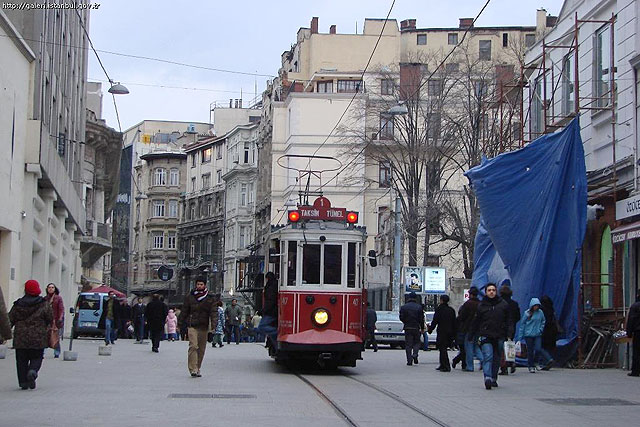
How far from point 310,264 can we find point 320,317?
1.01 metres

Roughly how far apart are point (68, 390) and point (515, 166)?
12330 millimetres

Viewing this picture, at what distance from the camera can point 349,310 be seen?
65.1ft

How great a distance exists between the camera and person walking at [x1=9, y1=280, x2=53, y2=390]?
14891 millimetres

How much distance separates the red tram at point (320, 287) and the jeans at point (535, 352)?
3836mm

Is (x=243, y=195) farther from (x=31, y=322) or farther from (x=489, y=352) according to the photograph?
(x=31, y=322)

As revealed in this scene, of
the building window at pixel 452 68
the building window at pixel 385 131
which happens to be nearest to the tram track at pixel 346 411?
the building window at pixel 452 68

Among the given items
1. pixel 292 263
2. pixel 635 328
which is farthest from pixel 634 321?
pixel 292 263

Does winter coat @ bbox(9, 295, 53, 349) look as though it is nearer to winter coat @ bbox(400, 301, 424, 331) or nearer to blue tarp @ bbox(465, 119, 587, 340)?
winter coat @ bbox(400, 301, 424, 331)

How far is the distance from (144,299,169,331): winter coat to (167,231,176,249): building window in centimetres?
7489

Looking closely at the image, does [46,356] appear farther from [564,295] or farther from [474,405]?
[474,405]

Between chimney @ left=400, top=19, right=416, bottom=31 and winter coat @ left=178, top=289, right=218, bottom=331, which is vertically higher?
chimney @ left=400, top=19, right=416, bottom=31

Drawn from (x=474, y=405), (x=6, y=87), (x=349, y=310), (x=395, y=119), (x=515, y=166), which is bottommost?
(x=474, y=405)

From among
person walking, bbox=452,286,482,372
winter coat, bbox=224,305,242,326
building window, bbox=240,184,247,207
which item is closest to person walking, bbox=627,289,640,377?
person walking, bbox=452,286,482,372

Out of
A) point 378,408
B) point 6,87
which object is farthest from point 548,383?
point 6,87
